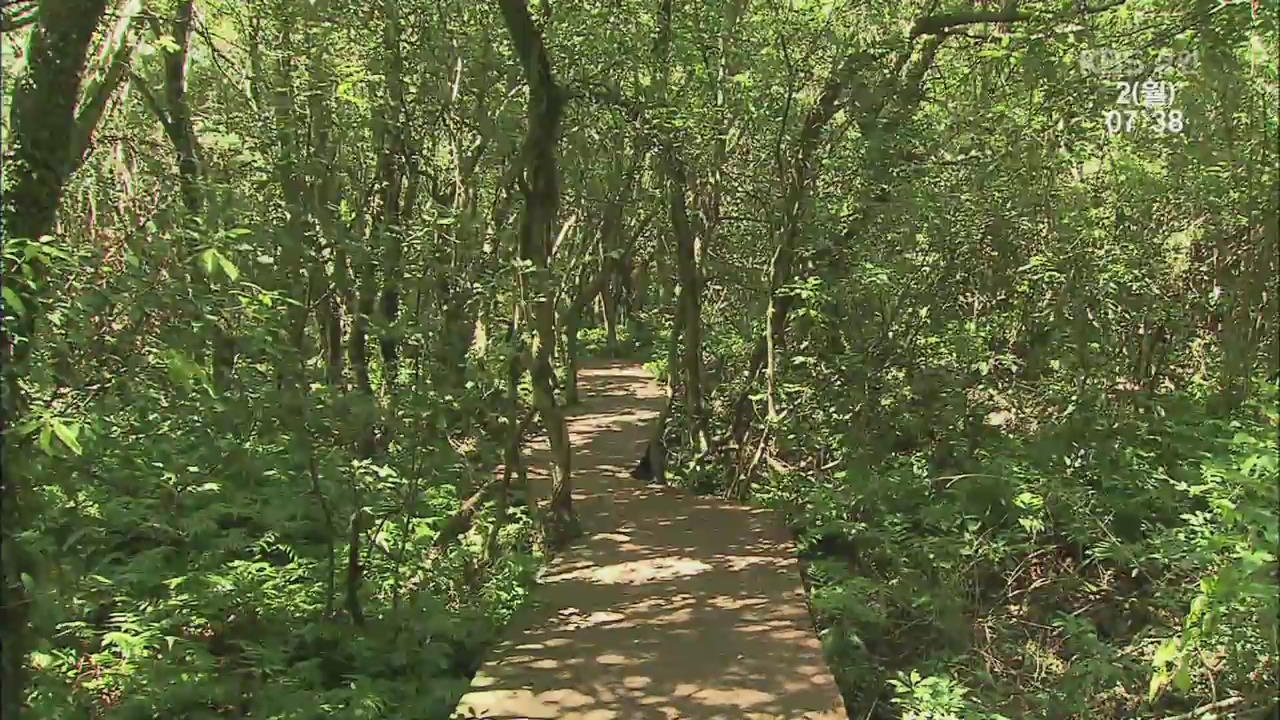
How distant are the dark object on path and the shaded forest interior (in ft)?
0.17

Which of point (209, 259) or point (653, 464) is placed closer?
point (209, 259)

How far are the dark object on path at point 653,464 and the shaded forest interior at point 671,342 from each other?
5 centimetres

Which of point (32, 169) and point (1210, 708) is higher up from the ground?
point (32, 169)

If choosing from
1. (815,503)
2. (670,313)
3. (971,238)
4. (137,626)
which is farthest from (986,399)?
(670,313)

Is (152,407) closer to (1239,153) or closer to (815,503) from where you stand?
(815,503)

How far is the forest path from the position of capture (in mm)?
4539

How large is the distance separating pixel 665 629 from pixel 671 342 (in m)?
4.75

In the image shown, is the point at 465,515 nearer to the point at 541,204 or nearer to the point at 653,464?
the point at 541,204

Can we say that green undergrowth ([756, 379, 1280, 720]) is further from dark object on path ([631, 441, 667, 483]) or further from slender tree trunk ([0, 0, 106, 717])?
slender tree trunk ([0, 0, 106, 717])

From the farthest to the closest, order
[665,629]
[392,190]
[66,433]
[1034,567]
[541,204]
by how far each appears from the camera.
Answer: [392,190]
[1034,567]
[541,204]
[665,629]
[66,433]

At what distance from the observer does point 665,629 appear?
17.7 ft

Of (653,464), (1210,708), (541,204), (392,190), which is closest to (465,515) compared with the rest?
(541,204)

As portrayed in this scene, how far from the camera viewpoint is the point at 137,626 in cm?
478

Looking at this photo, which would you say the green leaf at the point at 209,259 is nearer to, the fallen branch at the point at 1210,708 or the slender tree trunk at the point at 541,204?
the slender tree trunk at the point at 541,204
